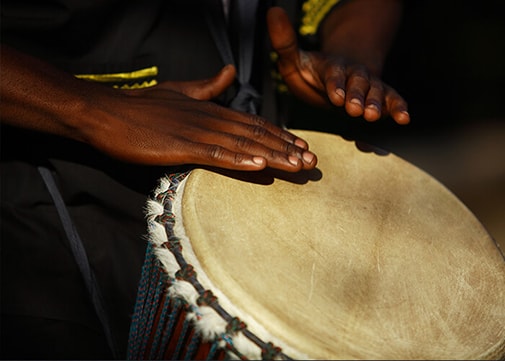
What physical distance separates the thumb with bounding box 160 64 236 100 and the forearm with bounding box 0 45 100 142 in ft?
0.68

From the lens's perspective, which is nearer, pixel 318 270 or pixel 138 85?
pixel 318 270

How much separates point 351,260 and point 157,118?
416 mm

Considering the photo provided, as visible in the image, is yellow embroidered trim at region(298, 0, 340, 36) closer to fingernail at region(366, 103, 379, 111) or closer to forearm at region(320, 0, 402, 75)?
forearm at region(320, 0, 402, 75)

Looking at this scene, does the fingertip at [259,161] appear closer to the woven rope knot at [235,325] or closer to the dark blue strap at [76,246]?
the woven rope knot at [235,325]

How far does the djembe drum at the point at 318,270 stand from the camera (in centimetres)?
77

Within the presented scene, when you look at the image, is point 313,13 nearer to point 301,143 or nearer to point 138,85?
point 138,85

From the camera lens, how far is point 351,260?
0.90 m

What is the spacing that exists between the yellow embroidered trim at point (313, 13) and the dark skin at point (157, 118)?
1.71ft

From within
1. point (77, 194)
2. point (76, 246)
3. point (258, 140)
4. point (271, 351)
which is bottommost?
point (271, 351)

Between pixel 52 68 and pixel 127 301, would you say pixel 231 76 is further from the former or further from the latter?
pixel 127 301

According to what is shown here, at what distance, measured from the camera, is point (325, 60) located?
4.21 feet

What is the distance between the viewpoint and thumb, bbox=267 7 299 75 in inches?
48.1

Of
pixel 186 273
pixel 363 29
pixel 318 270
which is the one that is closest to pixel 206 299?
pixel 186 273

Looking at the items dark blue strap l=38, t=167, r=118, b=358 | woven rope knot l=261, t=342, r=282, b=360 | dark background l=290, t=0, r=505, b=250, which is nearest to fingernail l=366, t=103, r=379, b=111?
woven rope knot l=261, t=342, r=282, b=360
